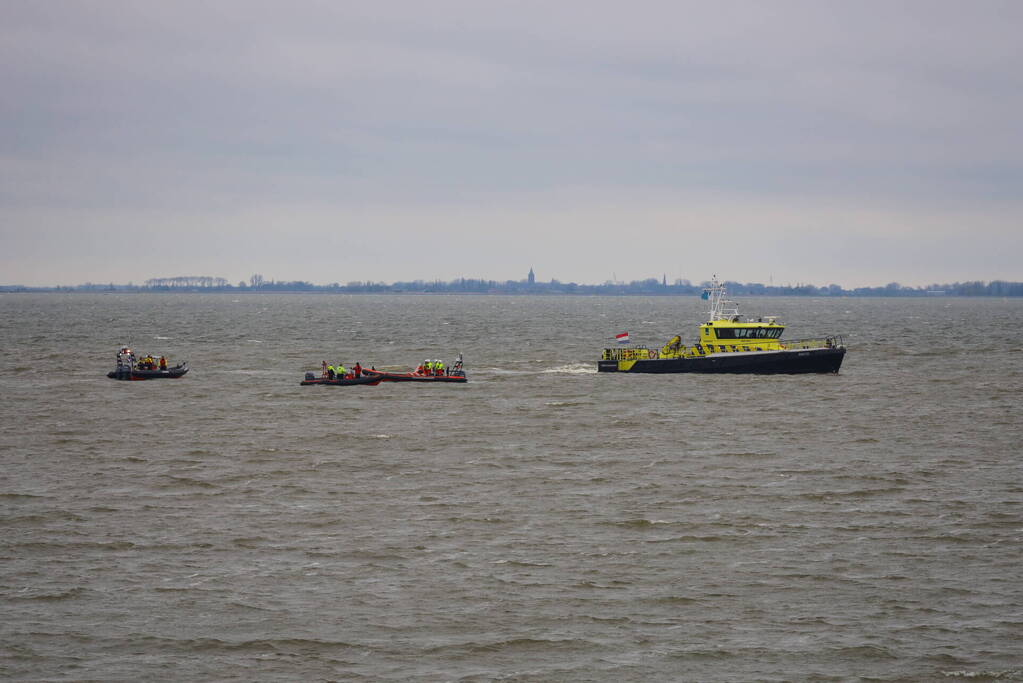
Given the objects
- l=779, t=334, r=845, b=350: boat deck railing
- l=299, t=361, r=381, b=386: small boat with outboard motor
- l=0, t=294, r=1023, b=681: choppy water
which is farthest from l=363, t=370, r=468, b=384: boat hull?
l=779, t=334, r=845, b=350: boat deck railing

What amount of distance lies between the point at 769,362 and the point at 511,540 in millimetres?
56461

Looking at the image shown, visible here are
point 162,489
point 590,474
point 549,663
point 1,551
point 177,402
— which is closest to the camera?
point 549,663

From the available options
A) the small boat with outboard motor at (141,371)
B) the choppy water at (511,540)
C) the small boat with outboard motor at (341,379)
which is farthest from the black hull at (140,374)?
the choppy water at (511,540)

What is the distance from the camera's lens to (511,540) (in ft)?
110

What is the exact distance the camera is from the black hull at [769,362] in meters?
86.2

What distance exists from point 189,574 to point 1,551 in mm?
6471

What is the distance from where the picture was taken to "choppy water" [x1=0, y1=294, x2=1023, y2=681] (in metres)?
24.5

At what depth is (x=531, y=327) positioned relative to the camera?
7372 inches

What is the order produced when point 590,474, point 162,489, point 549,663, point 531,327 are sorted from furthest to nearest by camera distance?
1. point 531,327
2. point 590,474
3. point 162,489
4. point 549,663

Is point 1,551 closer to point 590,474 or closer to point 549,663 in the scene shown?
point 549,663

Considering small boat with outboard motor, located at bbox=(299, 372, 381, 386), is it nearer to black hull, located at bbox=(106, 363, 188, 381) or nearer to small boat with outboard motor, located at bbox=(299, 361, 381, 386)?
small boat with outboard motor, located at bbox=(299, 361, 381, 386)

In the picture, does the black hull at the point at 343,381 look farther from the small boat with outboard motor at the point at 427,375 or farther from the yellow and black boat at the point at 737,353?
the yellow and black boat at the point at 737,353

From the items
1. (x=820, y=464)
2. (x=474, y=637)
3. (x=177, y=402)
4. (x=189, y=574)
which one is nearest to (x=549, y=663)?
(x=474, y=637)

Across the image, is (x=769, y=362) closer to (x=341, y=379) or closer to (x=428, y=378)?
(x=428, y=378)
